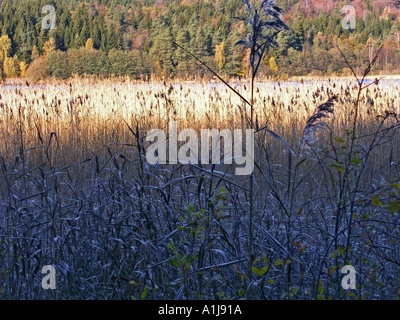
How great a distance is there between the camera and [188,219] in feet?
5.03

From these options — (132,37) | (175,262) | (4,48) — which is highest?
(132,37)

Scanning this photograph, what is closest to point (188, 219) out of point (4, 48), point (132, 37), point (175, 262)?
point (175, 262)

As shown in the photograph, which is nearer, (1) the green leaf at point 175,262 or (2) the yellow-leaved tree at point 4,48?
(1) the green leaf at point 175,262

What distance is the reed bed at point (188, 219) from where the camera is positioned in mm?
1618

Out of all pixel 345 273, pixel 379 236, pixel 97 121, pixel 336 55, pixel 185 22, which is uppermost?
pixel 185 22

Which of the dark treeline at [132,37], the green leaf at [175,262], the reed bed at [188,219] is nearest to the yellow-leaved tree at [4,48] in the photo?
the dark treeline at [132,37]

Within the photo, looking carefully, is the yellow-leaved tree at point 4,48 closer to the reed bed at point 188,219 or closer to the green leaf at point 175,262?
the reed bed at point 188,219

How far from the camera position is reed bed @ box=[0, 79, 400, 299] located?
162cm

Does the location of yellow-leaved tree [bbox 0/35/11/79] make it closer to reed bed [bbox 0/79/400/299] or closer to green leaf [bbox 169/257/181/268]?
reed bed [bbox 0/79/400/299]

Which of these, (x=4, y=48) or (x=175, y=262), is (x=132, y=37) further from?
(x=175, y=262)

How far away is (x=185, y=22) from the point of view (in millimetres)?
33875
